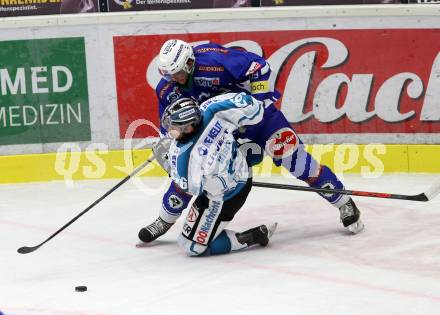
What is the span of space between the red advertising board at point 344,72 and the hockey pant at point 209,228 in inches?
89.3

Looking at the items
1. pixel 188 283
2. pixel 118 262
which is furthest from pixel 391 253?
pixel 118 262

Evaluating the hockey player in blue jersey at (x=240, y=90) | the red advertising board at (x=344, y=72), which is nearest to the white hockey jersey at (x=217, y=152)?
the hockey player in blue jersey at (x=240, y=90)

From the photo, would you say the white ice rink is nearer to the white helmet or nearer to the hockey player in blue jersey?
the hockey player in blue jersey

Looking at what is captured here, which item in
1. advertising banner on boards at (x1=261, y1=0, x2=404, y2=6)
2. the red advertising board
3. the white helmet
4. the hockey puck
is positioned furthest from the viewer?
advertising banner on boards at (x1=261, y1=0, x2=404, y2=6)

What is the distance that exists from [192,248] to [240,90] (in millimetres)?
924

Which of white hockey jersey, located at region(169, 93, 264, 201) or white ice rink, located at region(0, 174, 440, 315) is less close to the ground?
white hockey jersey, located at region(169, 93, 264, 201)

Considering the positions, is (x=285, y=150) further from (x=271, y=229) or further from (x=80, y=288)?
(x=80, y=288)

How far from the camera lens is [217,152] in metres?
4.70

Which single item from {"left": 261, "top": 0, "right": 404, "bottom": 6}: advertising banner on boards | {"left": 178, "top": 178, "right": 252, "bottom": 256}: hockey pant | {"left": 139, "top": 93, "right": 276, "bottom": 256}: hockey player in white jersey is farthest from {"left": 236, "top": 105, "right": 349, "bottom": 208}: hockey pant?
{"left": 261, "top": 0, "right": 404, "bottom": 6}: advertising banner on boards

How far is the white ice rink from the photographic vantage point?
13.4 ft

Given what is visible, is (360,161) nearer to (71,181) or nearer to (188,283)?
(71,181)

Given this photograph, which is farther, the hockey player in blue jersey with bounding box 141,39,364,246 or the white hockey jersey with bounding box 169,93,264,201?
the hockey player in blue jersey with bounding box 141,39,364,246

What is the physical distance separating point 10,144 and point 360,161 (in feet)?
8.75

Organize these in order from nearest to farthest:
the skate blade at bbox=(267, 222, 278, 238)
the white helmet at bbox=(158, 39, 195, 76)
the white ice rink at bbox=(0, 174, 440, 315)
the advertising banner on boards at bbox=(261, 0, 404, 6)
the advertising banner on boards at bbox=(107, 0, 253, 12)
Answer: the white ice rink at bbox=(0, 174, 440, 315), the white helmet at bbox=(158, 39, 195, 76), the skate blade at bbox=(267, 222, 278, 238), the advertising banner on boards at bbox=(261, 0, 404, 6), the advertising banner on boards at bbox=(107, 0, 253, 12)
